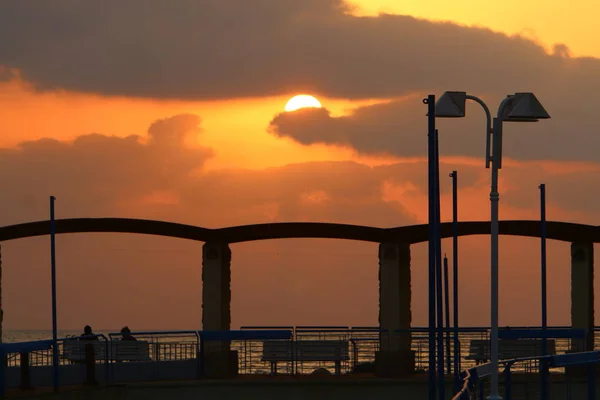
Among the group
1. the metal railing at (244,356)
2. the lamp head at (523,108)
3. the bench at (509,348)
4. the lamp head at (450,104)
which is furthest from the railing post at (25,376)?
the lamp head at (523,108)

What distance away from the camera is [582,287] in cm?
3822

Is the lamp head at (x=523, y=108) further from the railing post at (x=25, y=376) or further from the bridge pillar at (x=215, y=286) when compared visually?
the bridge pillar at (x=215, y=286)

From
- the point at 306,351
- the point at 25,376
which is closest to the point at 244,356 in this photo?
the point at 306,351

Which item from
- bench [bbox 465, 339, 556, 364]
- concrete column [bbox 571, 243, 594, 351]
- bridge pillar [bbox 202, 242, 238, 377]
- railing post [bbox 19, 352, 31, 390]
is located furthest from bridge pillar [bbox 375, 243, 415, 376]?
railing post [bbox 19, 352, 31, 390]

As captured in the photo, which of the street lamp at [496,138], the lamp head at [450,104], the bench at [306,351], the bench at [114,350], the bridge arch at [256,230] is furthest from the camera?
the bridge arch at [256,230]

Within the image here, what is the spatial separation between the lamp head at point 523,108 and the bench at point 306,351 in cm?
1435

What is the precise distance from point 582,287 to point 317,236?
772cm

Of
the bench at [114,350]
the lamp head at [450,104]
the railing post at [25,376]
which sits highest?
the lamp head at [450,104]

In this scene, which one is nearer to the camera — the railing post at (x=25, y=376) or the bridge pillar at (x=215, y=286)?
the railing post at (x=25, y=376)

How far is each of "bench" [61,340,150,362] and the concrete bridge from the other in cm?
314

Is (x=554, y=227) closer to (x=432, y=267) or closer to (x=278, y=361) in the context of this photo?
(x=278, y=361)

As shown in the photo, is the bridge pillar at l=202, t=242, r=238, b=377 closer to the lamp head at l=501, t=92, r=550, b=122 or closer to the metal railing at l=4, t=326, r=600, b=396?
the metal railing at l=4, t=326, r=600, b=396

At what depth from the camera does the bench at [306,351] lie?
36375 mm

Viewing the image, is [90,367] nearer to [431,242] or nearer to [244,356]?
[244,356]
